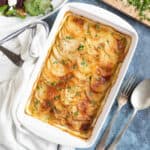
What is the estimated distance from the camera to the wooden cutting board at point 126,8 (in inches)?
124

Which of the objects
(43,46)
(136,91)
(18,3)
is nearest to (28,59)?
(43,46)

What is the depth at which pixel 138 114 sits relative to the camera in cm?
316

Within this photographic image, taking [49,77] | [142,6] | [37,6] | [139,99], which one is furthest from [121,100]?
[37,6]

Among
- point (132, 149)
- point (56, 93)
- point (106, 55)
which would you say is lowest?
point (132, 149)

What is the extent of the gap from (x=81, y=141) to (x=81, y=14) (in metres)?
0.60

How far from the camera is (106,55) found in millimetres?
2990

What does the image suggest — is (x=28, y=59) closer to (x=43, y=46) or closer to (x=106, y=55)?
(x=43, y=46)

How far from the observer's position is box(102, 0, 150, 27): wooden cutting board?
314 cm

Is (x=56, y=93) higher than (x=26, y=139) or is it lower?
higher

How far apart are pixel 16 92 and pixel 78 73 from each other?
1.01ft

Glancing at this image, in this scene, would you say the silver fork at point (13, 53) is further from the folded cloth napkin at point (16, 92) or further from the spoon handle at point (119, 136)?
the spoon handle at point (119, 136)

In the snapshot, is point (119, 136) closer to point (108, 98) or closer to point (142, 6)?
point (108, 98)

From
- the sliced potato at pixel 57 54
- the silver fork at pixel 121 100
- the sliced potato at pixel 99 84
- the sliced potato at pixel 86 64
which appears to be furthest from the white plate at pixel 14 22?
the silver fork at pixel 121 100

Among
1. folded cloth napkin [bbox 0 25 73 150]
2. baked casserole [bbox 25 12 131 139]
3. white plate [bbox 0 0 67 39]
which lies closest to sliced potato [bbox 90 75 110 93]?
baked casserole [bbox 25 12 131 139]
